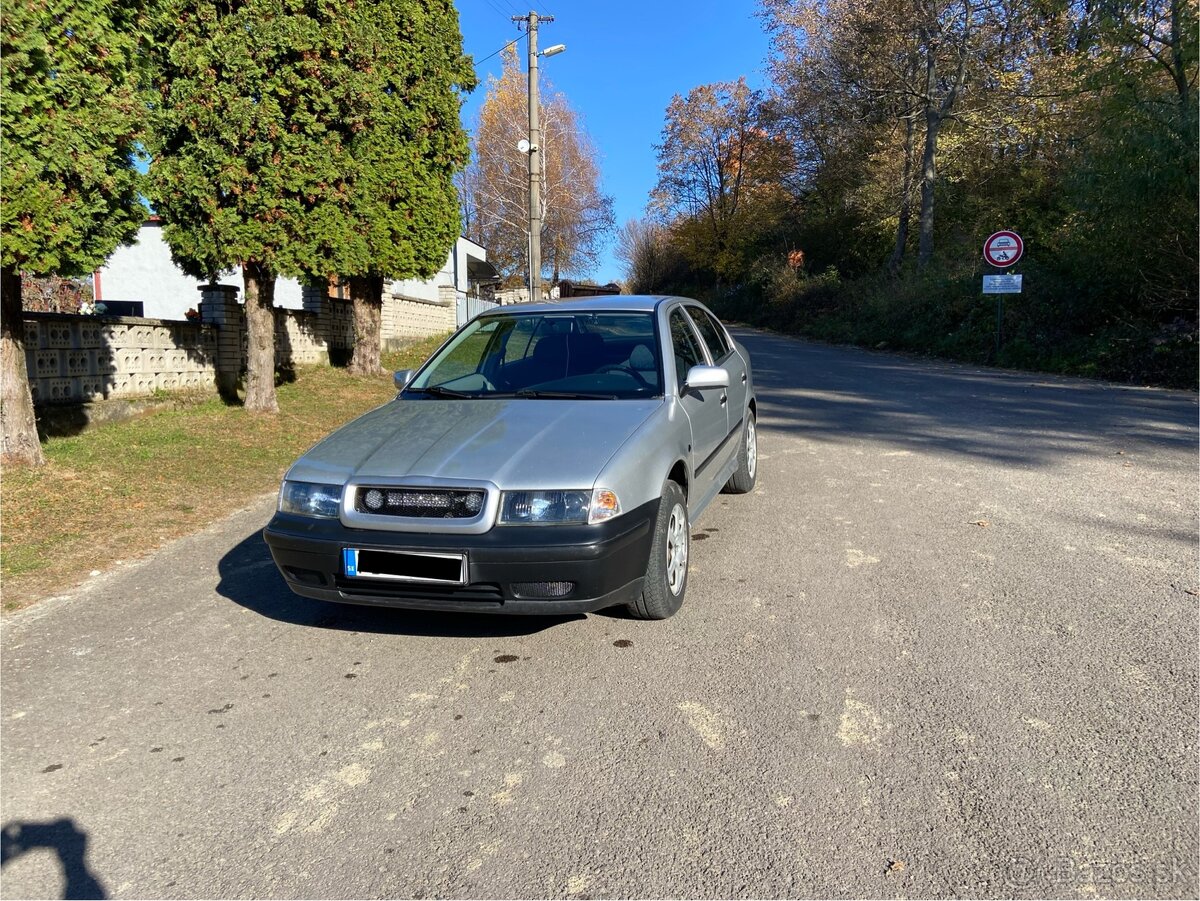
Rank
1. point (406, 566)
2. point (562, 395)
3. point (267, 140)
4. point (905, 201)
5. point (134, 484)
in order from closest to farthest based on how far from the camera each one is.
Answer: point (406, 566)
point (562, 395)
point (134, 484)
point (267, 140)
point (905, 201)

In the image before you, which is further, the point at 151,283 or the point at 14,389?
the point at 151,283

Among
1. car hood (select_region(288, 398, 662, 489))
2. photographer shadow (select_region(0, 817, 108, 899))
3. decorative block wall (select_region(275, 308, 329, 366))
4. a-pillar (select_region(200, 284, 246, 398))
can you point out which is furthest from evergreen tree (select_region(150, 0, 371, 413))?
photographer shadow (select_region(0, 817, 108, 899))

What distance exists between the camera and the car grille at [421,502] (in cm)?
348

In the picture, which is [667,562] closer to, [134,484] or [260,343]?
[134,484]

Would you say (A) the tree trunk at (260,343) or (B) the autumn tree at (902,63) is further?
(B) the autumn tree at (902,63)

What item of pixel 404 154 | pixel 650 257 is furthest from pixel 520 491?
pixel 650 257

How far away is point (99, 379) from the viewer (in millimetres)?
9609

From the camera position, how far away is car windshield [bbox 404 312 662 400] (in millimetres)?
4621

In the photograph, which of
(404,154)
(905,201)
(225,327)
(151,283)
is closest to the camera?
(225,327)

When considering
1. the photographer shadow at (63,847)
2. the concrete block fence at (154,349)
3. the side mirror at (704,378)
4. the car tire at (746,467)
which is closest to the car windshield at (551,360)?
the side mirror at (704,378)

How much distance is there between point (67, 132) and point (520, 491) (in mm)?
5011

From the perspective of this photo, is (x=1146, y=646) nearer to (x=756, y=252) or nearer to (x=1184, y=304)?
(x=1184, y=304)

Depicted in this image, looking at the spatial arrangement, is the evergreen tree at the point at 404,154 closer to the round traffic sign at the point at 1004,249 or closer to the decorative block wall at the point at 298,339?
the decorative block wall at the point at 298,339

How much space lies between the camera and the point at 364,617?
430 centimetres
